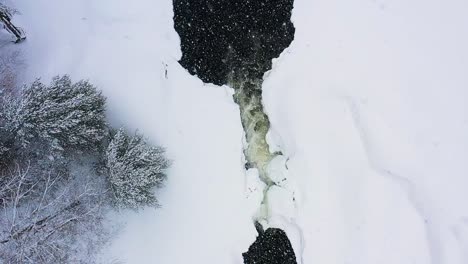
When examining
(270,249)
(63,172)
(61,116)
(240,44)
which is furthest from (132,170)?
(240,44)

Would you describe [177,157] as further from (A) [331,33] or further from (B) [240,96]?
(A) [331,33]

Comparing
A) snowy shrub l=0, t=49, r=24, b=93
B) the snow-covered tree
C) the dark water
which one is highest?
the dark water

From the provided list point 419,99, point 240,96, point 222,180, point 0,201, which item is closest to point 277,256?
point 222,180

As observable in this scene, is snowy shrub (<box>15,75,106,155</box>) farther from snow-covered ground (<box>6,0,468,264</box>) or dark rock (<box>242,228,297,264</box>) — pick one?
dark rock (<box>242,228,297,264</box>)

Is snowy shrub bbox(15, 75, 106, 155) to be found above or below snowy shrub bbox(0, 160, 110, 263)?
above

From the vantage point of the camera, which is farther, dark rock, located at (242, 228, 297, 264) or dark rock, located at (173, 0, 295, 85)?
dark rock, located at (173, 0, 295, 85)

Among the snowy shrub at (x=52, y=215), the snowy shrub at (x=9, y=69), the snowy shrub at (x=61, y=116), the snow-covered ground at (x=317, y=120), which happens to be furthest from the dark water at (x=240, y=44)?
the snowy shrub at (x=9, y=69)

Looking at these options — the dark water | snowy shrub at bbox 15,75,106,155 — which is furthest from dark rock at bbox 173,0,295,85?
snowy shrub at bbox 15,75,106,155
